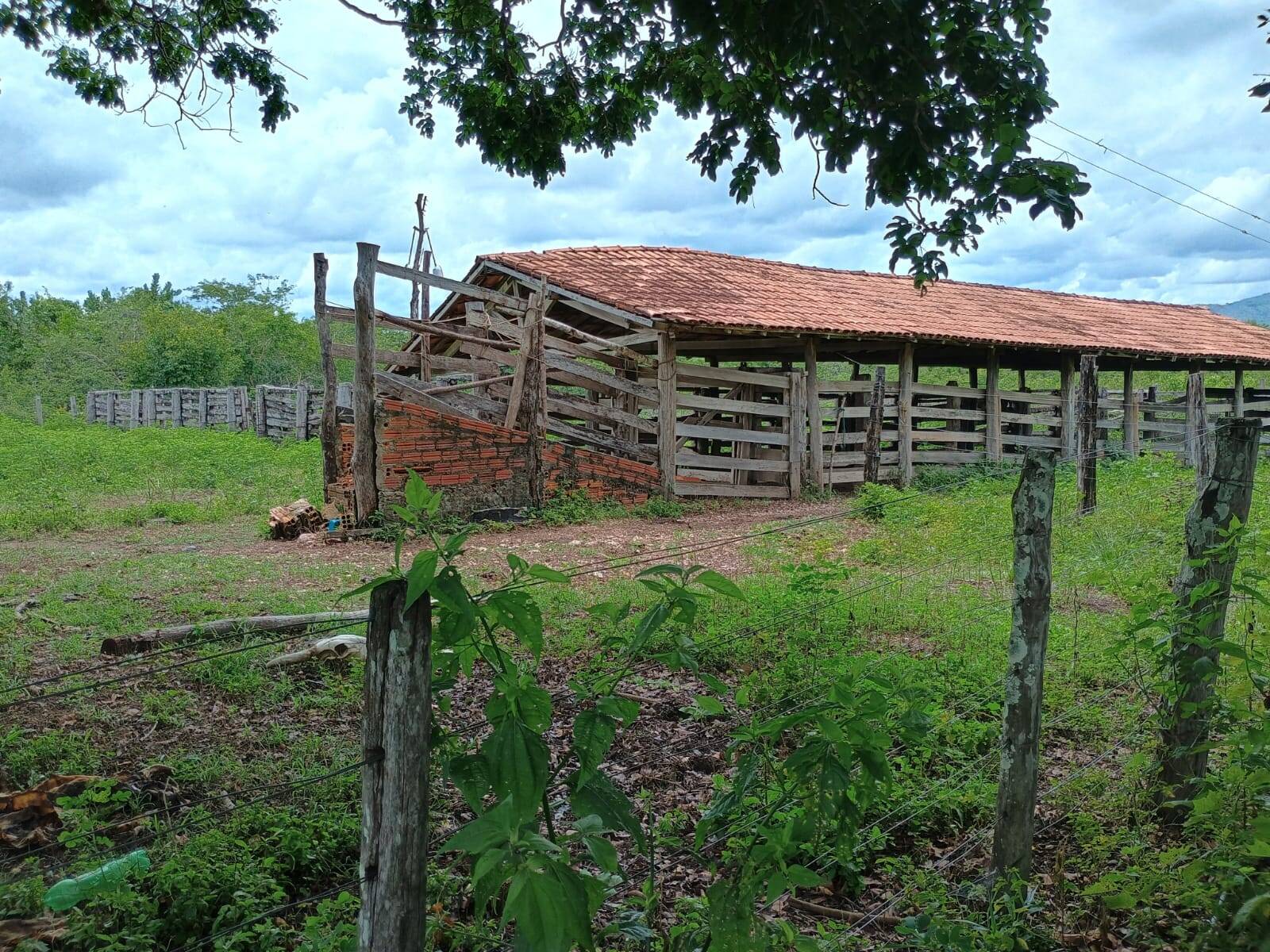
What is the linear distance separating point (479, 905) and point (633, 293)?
46.1 feet

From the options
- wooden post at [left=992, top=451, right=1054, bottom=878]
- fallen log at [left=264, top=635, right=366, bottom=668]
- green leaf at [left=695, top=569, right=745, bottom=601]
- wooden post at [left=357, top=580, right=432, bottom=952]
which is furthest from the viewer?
fallen log at [left=264, top=635, right=366, bottom=668]

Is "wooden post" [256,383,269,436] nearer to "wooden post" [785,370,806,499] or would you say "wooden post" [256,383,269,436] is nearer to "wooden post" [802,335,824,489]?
"wooden post" [785,370,806,499]

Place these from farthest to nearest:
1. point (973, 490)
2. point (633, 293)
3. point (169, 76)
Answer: point (633, 293)
point (973, 490)
point (169, 76)

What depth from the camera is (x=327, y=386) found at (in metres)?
12.5

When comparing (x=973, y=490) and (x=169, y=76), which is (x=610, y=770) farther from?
(x=973, y=490)

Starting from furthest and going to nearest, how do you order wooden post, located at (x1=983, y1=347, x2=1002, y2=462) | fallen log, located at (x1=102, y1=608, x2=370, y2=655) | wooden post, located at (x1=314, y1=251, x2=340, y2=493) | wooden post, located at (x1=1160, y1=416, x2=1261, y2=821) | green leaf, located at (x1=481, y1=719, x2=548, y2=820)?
wooden post, located at (x1=983, y1=347, x2=1002, y2=462) → wooden post, located at (x1=314, y1=251, x2=340, y2=493) → fallen log, located at (x1=102, y1=608, x2=370, y2=655) → wooden post, located at (x1=1160, y1=416, x2=1261, y2=821) → green leaf, located at (x1=481, y1=719, x2=548, y2=820)

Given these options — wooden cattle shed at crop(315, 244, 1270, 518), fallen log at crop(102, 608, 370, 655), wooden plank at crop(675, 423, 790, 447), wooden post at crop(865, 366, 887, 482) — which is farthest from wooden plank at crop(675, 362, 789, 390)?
fallen log at crop(102, 608, 370, 655)

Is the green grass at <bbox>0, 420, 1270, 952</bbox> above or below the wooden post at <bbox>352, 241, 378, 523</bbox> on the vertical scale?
below

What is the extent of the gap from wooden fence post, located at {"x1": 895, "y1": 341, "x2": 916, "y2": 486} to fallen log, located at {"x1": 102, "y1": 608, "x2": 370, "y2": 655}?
13.0m

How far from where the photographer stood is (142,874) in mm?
3301

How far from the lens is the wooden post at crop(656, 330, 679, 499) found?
14672 millimetres

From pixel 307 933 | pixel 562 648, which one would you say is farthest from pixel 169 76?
pixel 307 933

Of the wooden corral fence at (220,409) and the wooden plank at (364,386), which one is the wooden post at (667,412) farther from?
the wooden corral fence at (220,409)

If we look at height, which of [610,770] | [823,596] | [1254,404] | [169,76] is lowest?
[610,770]
